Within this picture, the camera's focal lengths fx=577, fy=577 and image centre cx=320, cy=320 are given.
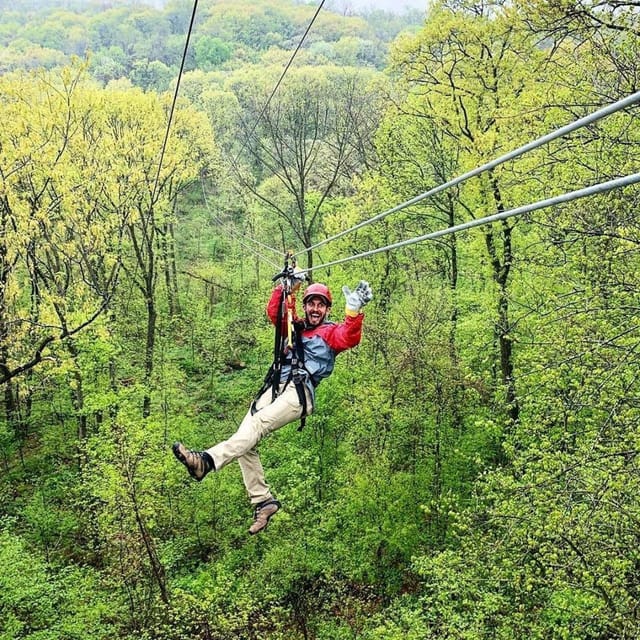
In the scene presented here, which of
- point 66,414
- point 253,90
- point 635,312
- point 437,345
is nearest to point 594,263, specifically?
point 635,312

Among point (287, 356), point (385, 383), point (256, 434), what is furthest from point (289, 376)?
point (385, 383)

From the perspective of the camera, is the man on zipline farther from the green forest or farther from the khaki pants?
the green forest


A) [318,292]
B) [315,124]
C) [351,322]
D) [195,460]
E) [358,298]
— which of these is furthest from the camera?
[315,124]

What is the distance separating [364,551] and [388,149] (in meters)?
11.1

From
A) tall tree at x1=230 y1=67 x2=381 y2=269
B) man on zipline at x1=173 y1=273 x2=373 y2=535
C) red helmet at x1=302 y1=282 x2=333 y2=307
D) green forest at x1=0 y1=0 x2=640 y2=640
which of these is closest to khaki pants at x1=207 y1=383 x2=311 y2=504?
man on zipline at x1=173 y1=273 x2=373 y2=535

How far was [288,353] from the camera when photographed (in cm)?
480

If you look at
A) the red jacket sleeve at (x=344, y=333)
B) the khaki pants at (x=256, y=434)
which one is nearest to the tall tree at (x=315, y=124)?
the red jacket sleeve at (x=344, y=333)

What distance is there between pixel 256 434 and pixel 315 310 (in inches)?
48.2

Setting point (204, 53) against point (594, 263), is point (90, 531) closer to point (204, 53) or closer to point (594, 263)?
point (594, 263)

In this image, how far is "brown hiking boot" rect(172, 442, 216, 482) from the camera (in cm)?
405

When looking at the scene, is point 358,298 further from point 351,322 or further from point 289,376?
point 289,376

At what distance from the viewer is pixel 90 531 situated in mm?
13711

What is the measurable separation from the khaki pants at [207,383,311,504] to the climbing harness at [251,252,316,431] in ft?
0.14

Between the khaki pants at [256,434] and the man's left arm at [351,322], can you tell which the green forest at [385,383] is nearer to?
the man's left arm at [351,322]
